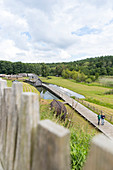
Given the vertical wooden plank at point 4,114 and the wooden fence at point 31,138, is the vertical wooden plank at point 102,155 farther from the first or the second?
the vertical wooden plank at point 4,114

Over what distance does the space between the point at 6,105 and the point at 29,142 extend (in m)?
0.66

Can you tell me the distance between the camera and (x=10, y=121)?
4.00 ft

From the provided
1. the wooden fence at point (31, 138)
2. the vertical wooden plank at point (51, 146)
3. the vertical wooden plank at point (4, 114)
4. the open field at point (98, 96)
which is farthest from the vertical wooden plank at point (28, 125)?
the open field at point (98, 96)

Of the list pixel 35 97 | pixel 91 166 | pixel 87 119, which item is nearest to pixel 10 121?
pixel 35 97

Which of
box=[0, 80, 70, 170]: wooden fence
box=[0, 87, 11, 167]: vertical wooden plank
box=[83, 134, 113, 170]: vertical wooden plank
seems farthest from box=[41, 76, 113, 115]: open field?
box=[83, 134, 113, 170]: vertical wooden plank

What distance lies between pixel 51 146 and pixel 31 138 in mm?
297

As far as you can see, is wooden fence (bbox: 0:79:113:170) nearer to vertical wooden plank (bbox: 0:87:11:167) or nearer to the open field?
vertical wooden plank (bbox: 0:87:11:167)

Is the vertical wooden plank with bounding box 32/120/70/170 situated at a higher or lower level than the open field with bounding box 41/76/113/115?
higher

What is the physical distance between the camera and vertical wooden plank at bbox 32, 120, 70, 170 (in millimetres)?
650

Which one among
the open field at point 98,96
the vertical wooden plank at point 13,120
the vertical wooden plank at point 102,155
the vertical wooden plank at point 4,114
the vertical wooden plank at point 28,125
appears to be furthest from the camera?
the open field at point 98,96

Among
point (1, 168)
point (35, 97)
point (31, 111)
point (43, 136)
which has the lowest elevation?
point (1, 168)

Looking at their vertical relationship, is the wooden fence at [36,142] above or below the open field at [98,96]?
above

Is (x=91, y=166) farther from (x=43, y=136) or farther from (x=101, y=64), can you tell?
(x=101, y=64)

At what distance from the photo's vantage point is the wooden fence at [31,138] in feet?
2.22
